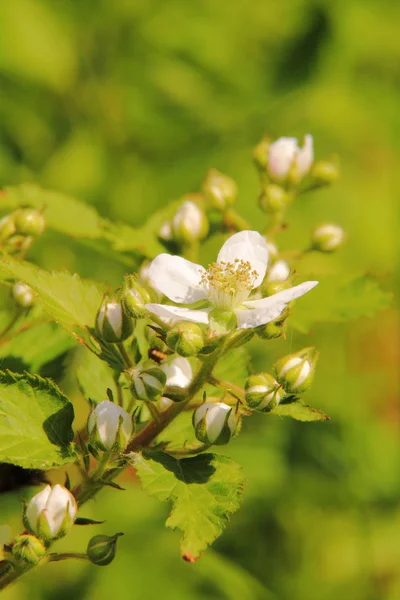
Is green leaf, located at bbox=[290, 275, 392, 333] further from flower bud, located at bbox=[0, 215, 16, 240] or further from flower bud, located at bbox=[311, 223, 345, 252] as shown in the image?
flower bud, located at bbox=[0, 215, 16, 240]

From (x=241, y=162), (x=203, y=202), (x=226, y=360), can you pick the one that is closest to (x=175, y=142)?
(x=241, y=162)

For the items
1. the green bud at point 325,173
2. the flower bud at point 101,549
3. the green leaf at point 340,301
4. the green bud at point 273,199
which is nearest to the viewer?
the flower bud at point 101,549

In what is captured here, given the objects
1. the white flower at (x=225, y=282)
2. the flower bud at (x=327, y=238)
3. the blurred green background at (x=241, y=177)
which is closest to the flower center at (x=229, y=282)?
the white flower at (x=225, y=282)

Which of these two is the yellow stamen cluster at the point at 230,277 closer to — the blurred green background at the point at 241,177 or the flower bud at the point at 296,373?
the flower bud at the point at 296,373

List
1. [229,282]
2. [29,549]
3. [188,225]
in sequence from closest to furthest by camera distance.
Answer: [29,549], [229,282], [188,225]

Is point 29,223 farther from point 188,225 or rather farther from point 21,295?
point 188,225

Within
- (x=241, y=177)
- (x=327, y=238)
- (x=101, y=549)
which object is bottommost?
(x=241, y=177)

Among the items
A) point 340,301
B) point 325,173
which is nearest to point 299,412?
point 340,301
